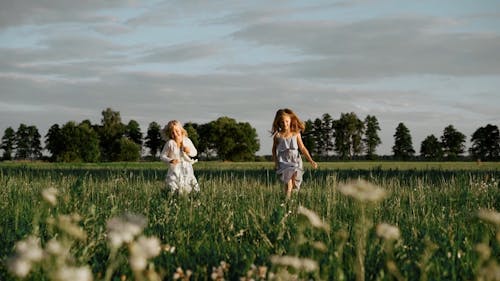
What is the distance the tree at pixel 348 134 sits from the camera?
409 ft

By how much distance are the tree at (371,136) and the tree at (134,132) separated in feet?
172

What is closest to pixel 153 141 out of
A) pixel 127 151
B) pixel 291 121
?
pixel 127 151

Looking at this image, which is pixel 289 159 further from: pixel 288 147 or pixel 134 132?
pixel 134 132

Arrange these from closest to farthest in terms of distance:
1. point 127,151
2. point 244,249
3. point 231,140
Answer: point 244,249 → point 127,151 → point 231,140

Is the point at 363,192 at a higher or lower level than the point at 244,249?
higher

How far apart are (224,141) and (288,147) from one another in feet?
320

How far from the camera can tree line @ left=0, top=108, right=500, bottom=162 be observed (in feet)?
341

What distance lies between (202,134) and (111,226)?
116 metres

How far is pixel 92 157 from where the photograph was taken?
102m

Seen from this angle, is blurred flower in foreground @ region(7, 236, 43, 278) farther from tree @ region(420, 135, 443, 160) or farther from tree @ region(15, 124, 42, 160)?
tree @ region(15, 124, 42, 160)

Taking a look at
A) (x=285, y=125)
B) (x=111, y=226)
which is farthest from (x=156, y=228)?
(x=285, y=125)

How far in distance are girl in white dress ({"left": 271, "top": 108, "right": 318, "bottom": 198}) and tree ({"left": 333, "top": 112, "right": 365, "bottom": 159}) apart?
112630 mm

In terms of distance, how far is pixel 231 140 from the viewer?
10925 centimetres

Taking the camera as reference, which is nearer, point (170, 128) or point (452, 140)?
point (170, 128)
